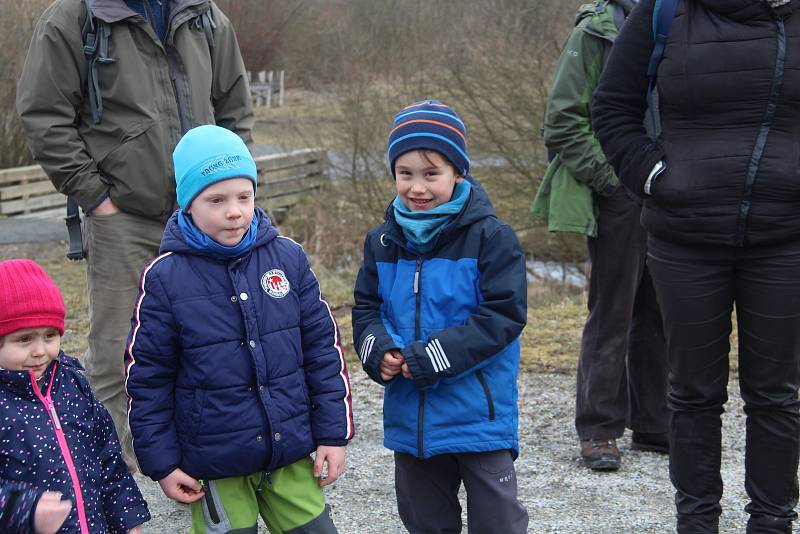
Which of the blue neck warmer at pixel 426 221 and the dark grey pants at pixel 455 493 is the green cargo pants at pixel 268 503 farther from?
the blue neck warmer at pixel 426 221

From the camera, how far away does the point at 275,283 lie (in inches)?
115

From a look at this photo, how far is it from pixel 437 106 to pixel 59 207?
431 inches

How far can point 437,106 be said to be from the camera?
316 centimetres

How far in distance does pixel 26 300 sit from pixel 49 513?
0.54 metres

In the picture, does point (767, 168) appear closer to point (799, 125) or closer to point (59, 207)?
point (799, 125)

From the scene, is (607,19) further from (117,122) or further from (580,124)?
(117,122)

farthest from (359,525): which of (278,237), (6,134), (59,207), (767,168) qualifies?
(6,134)

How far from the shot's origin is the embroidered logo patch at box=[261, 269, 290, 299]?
9.52ft

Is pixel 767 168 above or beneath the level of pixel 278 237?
above

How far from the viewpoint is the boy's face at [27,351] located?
260cm

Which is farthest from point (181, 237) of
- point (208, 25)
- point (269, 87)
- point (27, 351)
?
point (269, 87)

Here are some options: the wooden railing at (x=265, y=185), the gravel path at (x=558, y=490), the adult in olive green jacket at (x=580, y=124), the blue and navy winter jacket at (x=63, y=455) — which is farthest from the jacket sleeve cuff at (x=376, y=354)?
the wooden railing at (x=265, y=185)

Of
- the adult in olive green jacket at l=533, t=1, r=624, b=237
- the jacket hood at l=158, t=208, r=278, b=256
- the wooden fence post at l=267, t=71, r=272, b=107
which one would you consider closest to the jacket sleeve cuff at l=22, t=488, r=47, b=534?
the jacket hood at l=158, t=208, r=278, b=256

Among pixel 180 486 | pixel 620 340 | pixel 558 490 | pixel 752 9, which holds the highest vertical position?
pixel 752 9
